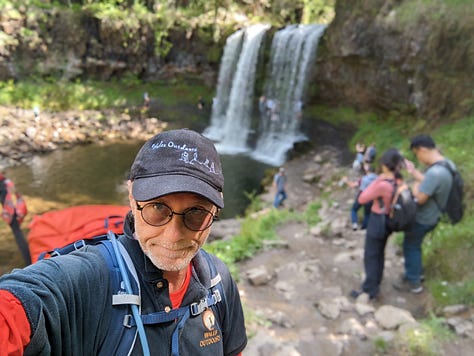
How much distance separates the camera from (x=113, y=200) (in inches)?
432

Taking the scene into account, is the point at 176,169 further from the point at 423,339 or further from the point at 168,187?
the point at 423,339

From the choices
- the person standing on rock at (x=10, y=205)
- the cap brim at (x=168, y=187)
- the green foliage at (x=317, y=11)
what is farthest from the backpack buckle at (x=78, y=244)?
the green foliage at (x=317, y=11)

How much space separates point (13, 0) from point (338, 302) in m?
21.7

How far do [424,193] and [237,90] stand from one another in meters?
14.2

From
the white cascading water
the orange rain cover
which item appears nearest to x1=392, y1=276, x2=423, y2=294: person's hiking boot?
the orange rain cover

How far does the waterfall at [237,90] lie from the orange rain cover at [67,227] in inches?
469

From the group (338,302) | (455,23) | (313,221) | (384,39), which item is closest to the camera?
(338,302)

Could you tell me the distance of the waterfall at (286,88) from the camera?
14734 mm

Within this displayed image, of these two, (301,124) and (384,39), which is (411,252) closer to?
(384,39)

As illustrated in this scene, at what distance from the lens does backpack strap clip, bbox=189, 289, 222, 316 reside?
126cm

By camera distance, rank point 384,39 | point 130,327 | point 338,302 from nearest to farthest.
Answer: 1. point 130,327
2. point 338,302
3. point 384,39

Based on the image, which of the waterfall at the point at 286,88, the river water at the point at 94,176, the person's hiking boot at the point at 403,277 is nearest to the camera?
the person's hiking boot at the point at 403,277

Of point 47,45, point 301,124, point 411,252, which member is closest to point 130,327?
point 411,252

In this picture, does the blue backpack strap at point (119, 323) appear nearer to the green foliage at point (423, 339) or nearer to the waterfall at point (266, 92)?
the green foliage at point (423, 339)
